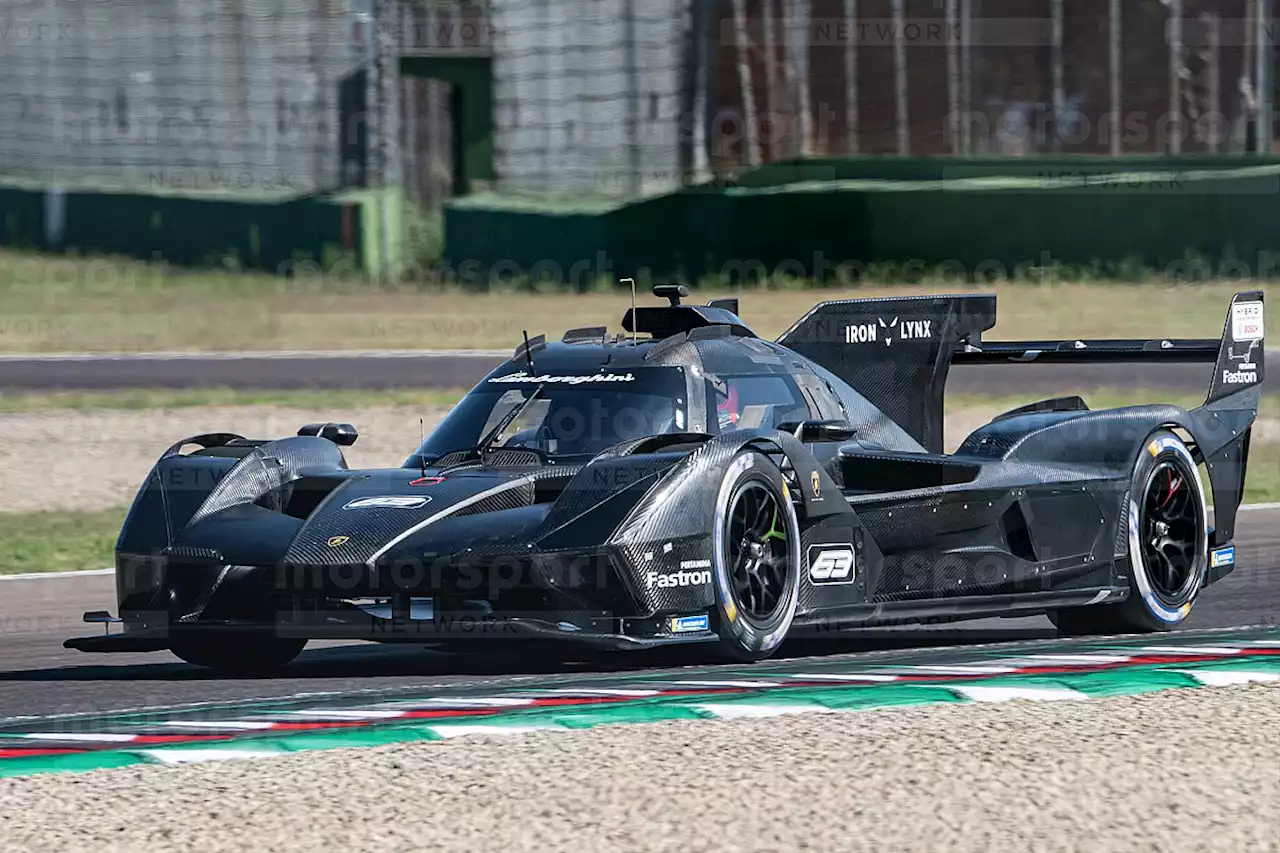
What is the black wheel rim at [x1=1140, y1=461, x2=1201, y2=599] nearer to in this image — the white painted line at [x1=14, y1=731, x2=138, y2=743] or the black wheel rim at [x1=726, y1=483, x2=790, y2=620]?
the black wheel rim at [x1=726, y1=483, x2=790, y2=620]

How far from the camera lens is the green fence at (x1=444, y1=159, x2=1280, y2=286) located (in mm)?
28828

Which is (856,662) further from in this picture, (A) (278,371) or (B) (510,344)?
(B) (510,344)

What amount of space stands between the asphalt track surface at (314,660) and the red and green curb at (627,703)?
1.15 feet

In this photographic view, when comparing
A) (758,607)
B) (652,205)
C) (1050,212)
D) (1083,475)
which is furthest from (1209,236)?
(758,607)

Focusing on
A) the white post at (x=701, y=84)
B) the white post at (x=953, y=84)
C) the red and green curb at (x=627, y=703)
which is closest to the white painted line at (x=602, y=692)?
the red and green curb at (x=627, y=703)

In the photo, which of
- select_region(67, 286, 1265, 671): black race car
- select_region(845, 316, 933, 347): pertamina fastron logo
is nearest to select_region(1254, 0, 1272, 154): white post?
select_region(67, 286, 1265, 671): black race car

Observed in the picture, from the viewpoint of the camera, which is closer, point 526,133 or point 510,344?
point 510,344

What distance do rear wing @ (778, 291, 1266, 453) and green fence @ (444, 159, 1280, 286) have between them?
715 inches

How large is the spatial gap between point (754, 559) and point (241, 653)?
2.13 m

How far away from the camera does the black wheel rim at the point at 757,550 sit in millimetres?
8383

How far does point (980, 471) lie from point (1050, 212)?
20.4 metres

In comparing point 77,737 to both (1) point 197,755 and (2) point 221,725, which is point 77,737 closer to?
(2) point 221,725

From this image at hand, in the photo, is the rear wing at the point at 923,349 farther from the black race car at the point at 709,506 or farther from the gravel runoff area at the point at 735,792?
the gravel runoff area at the point at 735,792

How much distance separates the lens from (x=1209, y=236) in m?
28.9
